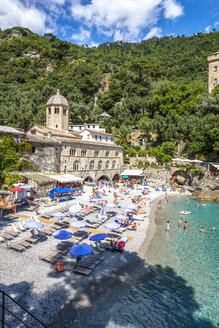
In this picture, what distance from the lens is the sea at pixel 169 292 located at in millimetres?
9320

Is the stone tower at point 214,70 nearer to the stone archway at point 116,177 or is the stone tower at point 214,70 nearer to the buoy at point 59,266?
the stone archway at point 116,177

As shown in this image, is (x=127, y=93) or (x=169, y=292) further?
(x=127, y=93)

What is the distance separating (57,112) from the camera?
4212cm

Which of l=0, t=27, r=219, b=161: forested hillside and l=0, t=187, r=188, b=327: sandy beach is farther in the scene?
l=0, t=27, r=219, b=161: forested hillside

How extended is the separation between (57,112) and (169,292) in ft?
127

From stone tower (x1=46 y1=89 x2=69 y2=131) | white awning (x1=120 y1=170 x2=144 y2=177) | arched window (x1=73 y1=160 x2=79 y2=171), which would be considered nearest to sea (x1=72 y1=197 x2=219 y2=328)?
arched window (x1=73 y1=160 x2=79 y2=171)

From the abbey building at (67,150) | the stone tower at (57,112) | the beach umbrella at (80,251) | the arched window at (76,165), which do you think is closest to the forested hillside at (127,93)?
the abbey building at (67,150)

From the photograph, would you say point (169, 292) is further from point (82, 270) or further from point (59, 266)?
point (59, 266)

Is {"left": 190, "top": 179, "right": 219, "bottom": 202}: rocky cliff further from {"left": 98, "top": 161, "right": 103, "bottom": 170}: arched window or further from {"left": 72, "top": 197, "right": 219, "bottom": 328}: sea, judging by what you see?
{"left": 98, "top": 161, "right": 103, "bottom": 170}: arched window

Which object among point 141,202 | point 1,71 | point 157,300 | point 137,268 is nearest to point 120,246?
point 137,268

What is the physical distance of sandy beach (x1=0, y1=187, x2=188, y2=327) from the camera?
920 centimetres

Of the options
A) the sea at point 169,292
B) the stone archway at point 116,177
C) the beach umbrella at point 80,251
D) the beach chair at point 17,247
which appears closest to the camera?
the sea at point 169,292

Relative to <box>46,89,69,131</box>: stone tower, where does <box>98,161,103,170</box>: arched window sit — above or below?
below

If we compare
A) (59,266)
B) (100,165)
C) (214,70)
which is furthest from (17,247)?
(214,70)
